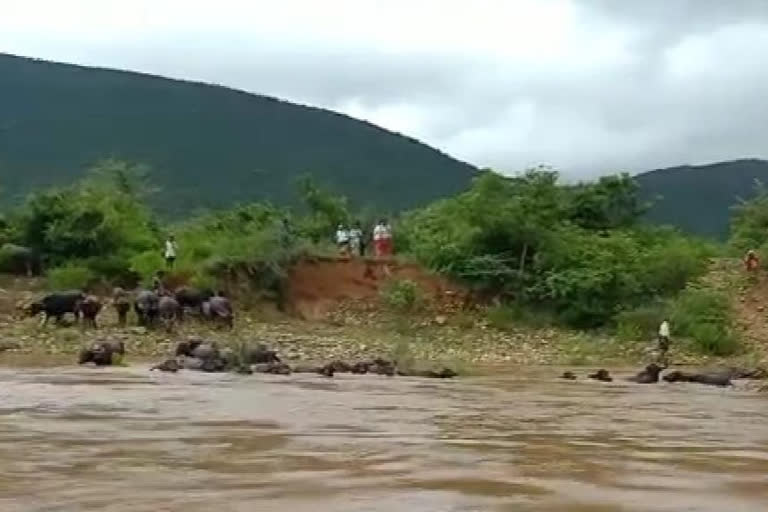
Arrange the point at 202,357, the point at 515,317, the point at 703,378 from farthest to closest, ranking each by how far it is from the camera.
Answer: the point at 515,317 < the point at 703,378 < the point at 202,357

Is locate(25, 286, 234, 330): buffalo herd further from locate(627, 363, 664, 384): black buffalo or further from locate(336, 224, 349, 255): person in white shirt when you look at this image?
locate(627, 363, 664, 384): black buffalo

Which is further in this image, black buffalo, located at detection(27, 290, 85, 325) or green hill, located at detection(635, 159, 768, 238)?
green hill, located at detection(635, 159, 768, 238)

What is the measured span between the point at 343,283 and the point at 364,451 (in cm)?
2581

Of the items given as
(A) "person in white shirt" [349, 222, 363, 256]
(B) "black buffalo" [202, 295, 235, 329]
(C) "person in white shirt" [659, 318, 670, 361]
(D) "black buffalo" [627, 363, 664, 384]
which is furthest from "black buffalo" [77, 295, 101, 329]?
(C) "person in white shirt" [659, 318, 670, 361]

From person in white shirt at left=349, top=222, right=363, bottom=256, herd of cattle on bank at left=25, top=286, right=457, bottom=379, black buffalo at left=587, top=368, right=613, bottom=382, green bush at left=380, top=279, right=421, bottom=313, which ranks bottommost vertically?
black buffalo at left=587, top=368, right=613, bottom=382

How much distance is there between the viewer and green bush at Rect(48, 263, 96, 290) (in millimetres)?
32500

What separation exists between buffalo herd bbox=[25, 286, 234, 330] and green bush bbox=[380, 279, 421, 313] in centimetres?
494

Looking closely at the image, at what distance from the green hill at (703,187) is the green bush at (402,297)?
6675cm

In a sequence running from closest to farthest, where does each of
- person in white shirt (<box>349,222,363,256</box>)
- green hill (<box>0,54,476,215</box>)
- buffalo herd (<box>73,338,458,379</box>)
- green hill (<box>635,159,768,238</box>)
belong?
1. buffalo herd (<box>73,338,458,379</box>)
2. person in white shirt (<box>349,222,363,256</box>)
3. green hill (<box>0,54,476,215</box>)
4. green hill (<box>635,159,768,238</box>)

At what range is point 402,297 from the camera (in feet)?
109

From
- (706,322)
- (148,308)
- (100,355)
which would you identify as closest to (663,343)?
(706,322)

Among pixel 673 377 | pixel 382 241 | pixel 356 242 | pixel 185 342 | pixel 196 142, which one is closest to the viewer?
pixel 673 377

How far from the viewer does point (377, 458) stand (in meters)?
8.80

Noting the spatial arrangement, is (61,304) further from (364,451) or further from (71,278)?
(364,451)
